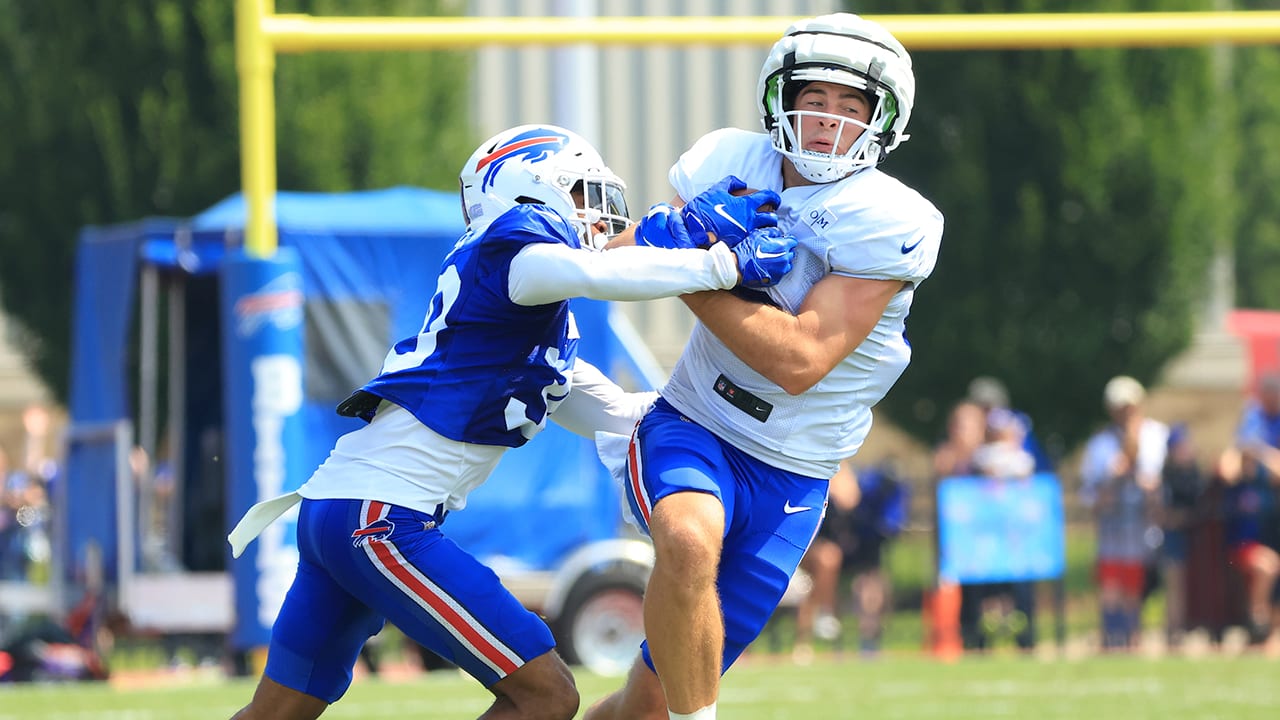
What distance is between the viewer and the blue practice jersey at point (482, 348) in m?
4.29

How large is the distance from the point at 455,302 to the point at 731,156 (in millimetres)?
806

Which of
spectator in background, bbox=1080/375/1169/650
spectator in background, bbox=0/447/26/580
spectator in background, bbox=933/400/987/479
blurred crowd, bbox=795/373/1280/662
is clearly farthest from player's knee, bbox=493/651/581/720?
spectator in background, bbox=0/447/26/580

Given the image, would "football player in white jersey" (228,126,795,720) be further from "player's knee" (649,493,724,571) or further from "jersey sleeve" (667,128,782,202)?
"player's knee" (649,493,724,571)

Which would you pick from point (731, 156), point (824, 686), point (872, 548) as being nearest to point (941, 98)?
point (872, 548)

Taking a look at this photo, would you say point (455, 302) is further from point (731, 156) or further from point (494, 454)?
point (731, 156)

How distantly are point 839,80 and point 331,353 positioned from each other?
6.78 m

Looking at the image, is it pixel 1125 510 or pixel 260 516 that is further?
pixel 1125 510

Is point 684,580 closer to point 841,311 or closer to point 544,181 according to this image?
point 841,311

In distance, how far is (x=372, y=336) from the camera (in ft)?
35.7

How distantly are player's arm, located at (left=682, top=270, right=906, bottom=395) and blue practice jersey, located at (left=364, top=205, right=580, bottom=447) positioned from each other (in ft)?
1.24

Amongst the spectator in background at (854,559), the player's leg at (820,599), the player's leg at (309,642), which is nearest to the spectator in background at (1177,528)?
the spectator in background at (854,559)

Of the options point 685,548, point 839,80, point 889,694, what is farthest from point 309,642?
point 889,694

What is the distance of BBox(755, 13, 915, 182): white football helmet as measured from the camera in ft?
14.6

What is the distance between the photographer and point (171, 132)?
15344mm
